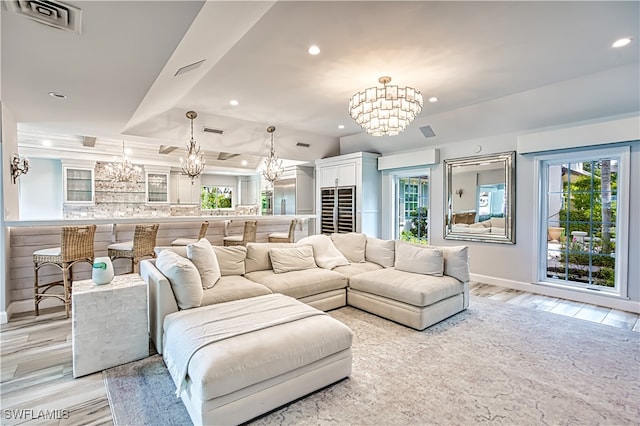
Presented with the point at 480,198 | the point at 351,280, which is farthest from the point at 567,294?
the point at 351,280

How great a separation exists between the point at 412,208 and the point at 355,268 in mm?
2809

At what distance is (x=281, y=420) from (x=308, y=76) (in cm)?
339

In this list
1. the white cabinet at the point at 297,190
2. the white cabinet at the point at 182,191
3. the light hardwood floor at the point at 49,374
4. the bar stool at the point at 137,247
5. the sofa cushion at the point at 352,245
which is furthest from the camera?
the white cabinet at the point at 182,191

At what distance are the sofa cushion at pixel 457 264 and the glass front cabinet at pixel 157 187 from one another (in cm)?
794

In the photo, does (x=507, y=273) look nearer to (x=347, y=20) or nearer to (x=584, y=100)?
(x=584, y=100)

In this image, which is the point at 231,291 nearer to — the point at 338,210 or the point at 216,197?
the point at 338,210

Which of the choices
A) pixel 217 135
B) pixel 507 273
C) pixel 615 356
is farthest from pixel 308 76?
pixel 507 273

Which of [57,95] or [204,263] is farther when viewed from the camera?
[204,263]

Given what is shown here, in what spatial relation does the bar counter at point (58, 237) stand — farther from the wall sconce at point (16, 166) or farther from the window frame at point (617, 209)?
the window frame at point (617, 209)

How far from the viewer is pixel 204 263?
3201 mm

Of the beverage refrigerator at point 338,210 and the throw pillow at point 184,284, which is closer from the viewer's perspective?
the throw pillow at point 184,284

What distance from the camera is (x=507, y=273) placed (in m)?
5.05

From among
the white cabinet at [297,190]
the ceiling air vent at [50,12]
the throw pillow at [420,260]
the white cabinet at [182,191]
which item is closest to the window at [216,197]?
the white cabinet at [182,191]

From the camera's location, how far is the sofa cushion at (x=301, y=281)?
3420 mm
